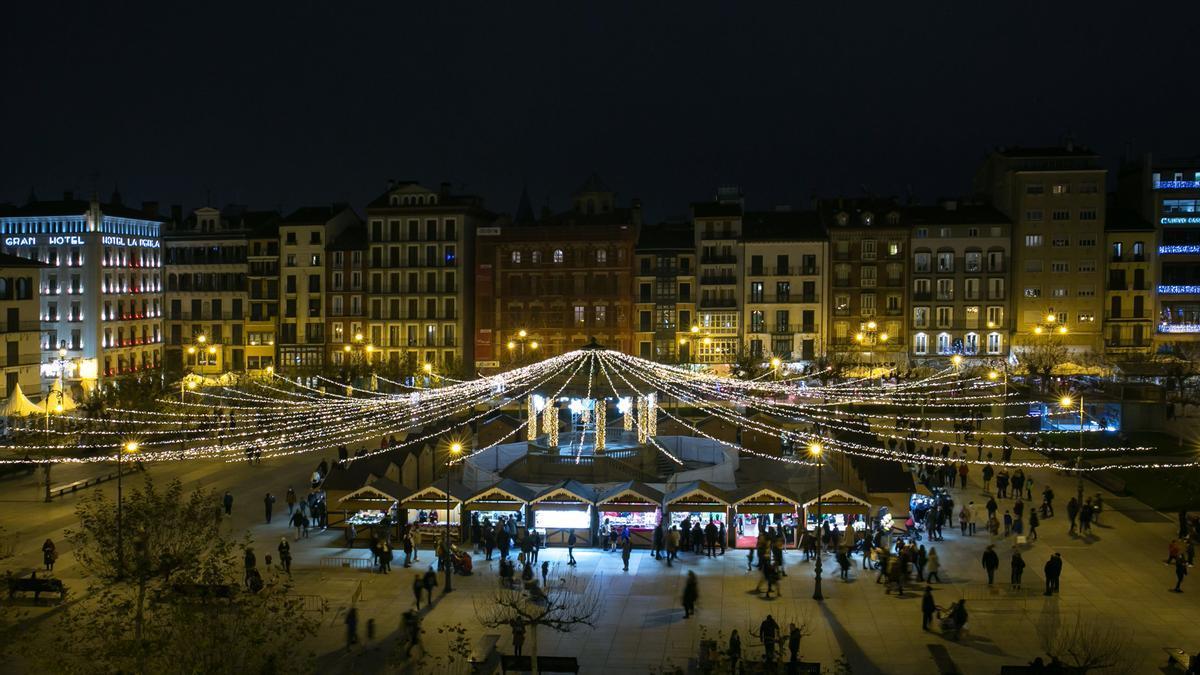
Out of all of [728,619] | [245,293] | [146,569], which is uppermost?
[245,293]

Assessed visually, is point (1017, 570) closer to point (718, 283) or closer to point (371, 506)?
point (371, 506)

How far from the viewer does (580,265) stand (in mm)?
69938

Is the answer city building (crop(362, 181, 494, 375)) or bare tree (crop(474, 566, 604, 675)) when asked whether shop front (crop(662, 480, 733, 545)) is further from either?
city building (crop(362, 181, 494, 375))

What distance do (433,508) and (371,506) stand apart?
5.57ft

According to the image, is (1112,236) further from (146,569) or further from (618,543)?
(146,569)

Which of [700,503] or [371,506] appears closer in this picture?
[700,503]

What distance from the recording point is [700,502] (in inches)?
1179

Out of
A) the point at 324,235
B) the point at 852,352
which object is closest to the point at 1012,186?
the point at 852,352

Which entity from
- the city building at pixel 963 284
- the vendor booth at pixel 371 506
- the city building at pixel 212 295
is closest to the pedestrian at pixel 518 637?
the vendor booth at pixel 371 506

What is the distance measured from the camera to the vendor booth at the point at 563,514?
99.0 ft

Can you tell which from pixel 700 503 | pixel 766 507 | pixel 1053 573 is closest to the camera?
pixel 1053 573

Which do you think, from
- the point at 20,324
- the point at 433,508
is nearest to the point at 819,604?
the point at 433,508

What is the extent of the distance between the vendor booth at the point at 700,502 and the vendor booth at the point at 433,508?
5.61m

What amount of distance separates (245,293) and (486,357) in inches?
714
